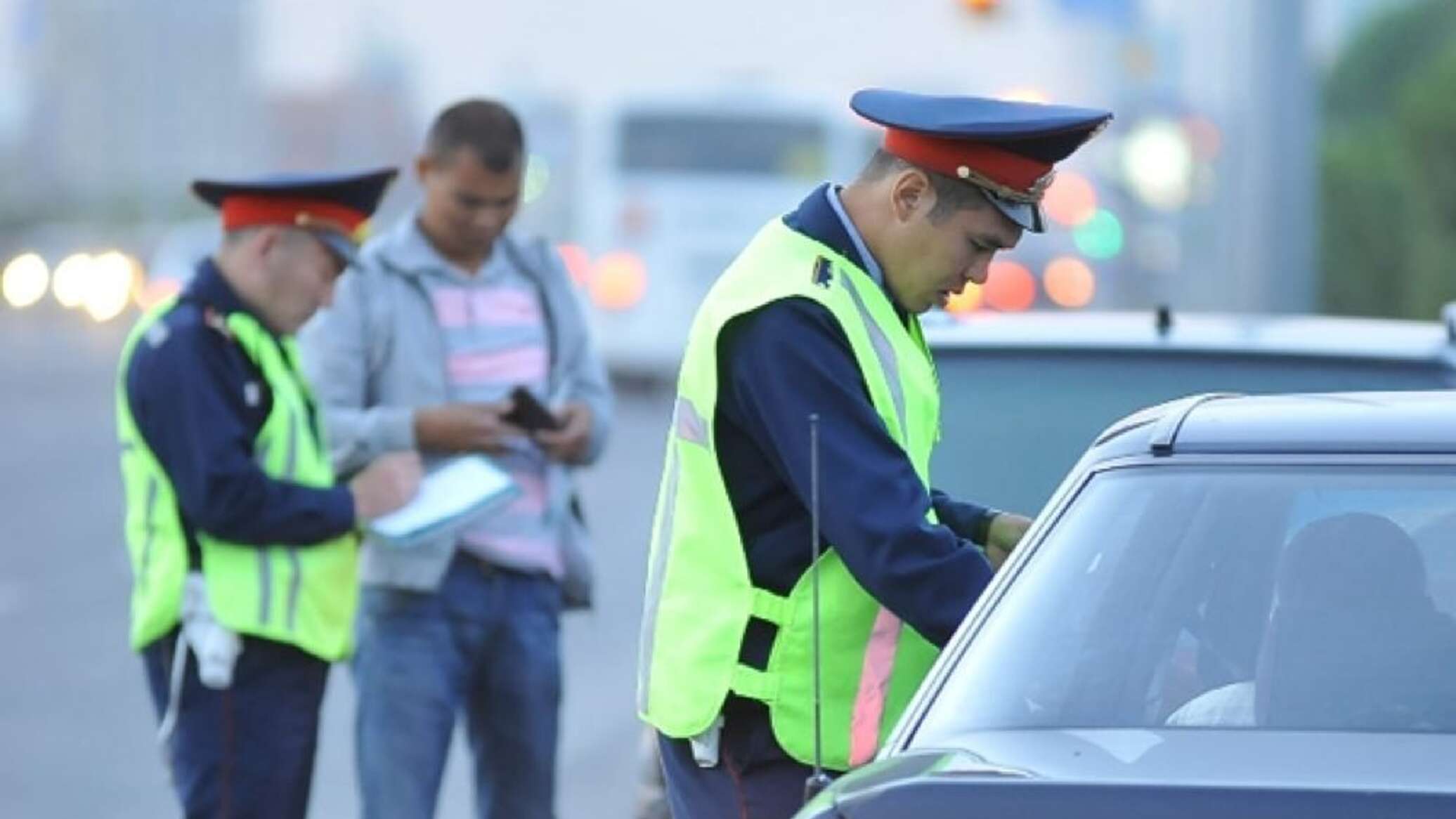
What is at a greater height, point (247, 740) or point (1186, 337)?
point (1186, 337)

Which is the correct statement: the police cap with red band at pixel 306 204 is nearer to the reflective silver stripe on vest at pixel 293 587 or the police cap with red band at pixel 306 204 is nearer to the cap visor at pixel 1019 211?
the reflective silver stripe on vest at pixel 293 587

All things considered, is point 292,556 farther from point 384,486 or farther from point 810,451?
point 810,451

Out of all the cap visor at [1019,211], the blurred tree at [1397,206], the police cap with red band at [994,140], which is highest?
the police cap with red band at [994,140]

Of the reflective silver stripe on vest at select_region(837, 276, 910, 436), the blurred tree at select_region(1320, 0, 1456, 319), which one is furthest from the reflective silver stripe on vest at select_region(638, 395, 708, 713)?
the blurred tree at select_region(1320, 0, 1456, 319)

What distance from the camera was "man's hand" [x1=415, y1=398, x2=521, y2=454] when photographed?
7.13 metres

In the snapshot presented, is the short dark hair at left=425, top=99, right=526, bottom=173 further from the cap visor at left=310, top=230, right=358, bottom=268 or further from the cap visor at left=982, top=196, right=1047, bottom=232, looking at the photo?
the cap visor at left=982, top=196, right=1047, bottom=232

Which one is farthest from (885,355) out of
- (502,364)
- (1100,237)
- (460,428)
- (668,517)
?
(1100,237)

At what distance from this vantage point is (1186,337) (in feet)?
23.0

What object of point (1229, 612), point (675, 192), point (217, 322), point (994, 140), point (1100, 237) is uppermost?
point (994, 140)

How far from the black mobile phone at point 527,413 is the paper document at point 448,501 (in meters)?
0.12

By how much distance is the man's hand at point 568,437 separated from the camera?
732 centimetres

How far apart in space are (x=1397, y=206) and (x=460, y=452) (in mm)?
30776

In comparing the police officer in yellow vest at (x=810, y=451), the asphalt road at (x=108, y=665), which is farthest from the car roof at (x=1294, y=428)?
the asphalt road at (x=108, y=665)

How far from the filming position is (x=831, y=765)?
4.88 metres
